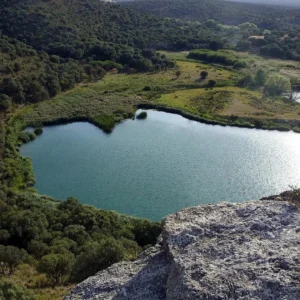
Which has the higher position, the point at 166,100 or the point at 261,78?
the point at 261,78

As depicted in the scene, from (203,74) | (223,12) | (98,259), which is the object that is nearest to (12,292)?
(98,259)

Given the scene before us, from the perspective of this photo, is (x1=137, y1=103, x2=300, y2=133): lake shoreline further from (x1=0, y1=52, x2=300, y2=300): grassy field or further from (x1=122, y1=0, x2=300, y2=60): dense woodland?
(x1=122, y1=0, x2=300, y2=60): dense woodland

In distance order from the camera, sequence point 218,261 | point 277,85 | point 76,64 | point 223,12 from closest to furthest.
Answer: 1. point 218,261
2. point 277,85
3. point 76,64
4. point 223,12

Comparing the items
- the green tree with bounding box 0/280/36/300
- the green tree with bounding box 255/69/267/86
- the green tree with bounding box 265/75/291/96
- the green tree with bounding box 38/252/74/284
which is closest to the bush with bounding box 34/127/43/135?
the green tree with bounding box 38/252/74/284

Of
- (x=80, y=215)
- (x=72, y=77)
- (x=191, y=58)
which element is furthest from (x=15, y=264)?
(x=191, y=58)

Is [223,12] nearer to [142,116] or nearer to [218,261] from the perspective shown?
[142,116]

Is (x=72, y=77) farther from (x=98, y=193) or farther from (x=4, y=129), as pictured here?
(x=98, y=193)

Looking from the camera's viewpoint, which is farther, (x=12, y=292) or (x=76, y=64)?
(x=76, y=64)

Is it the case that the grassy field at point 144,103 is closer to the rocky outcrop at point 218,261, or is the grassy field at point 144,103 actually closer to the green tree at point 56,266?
the green tree at point 56,266
